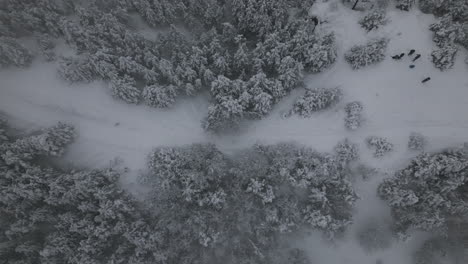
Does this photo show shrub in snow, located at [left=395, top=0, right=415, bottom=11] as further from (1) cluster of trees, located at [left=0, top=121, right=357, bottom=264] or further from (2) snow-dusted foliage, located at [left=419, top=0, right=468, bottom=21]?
(1) cluster of trees, located at [left=0, top=121, right=357, bottom=264]

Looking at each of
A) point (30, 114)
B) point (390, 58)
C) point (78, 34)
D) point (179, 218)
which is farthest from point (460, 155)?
point (30, 114)

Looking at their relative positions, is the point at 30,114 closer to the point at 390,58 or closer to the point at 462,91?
the point at 390,58

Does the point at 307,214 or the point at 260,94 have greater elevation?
the point at 260,94

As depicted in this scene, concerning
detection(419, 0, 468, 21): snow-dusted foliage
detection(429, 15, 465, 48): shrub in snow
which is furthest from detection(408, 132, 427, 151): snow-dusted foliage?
detection(419, 0, 468, 21): snow-dusted foliage

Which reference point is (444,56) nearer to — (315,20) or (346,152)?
(315,20)

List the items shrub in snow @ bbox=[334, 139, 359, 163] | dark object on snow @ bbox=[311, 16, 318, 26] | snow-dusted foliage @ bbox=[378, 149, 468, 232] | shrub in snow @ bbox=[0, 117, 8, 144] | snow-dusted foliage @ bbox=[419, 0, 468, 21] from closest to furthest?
snow-dusted foliage @ bbox=[378, 149, 468, 232]
shrub in snow @ bbox=[0, 117, 8, 144]
shrub in snow @ bbox=[334, 139, 359, 163]
snow-dusted foliage @ bbox=[419, 0, 468, 21]
dark object on snow @ bbox=[311, 16, 318, 26]

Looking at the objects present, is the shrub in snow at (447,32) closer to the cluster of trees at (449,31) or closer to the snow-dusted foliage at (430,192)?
the cluster of trees at (449,31)
